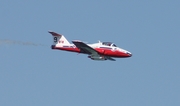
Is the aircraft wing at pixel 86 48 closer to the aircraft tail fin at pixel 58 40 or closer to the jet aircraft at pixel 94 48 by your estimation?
the jet aircraft at pixel 94 48

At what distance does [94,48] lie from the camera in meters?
81.9

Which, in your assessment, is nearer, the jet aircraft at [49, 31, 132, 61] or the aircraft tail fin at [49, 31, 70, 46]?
the jet aircraft at [49, 31, 132, 61]

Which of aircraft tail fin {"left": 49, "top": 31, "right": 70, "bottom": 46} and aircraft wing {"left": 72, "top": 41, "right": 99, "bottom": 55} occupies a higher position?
aircraft tail fin {"left": 49, "top": 31, "right": 70, "bottom": 46}

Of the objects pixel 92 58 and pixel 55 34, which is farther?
pixel 55 34

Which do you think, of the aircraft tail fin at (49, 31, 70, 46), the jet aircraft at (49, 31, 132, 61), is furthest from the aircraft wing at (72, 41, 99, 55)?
the aircraft tail fin at (49, 31, 70, 46)

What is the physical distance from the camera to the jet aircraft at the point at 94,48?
80250 mm

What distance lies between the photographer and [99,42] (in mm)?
83062

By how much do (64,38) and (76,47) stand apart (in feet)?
12.6

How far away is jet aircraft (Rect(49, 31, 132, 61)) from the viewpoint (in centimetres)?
8025

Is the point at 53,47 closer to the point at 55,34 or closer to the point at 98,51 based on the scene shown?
the point at 55,34

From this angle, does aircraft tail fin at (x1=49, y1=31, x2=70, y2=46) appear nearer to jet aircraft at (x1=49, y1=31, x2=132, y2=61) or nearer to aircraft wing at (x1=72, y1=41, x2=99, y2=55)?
jet aircraft at (x1=49, y1=31, x2=132, y2=61)

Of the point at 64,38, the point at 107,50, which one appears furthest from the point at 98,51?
the point at 64,38

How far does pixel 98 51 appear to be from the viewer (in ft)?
266

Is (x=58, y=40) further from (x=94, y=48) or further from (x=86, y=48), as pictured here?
(x=94, y=48)
